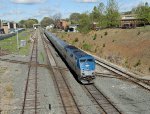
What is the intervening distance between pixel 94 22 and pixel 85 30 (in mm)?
18142

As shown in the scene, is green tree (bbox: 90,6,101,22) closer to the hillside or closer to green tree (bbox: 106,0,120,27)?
green tree (bbox: 106,0,120,27)

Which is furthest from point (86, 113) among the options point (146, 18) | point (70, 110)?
point (146, 18)

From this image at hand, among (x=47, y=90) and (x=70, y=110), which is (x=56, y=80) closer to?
(x=47, y=90)

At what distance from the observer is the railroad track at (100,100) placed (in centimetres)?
1940

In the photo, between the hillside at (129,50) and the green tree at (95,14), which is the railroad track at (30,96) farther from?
the green tree at (95,14)

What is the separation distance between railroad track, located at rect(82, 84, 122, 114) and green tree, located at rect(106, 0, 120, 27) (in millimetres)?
69786

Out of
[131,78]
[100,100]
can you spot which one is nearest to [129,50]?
[131,78]

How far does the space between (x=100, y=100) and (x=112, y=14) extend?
74.4m

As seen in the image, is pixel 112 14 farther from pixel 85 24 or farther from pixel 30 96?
pixel 30 96

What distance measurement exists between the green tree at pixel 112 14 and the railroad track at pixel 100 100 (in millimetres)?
69786

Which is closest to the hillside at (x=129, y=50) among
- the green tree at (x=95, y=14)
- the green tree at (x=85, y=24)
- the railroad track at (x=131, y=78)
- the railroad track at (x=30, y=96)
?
the railroad track at (x=131, y=78)

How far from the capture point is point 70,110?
1942cm

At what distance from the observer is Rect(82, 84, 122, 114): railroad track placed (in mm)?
19395

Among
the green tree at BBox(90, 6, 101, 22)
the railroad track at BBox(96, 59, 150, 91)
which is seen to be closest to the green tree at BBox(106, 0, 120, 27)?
the green tree at BBox(90, 6, 101, 22)
